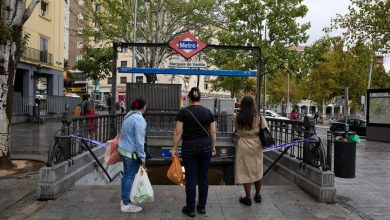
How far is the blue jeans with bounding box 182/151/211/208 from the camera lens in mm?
6037

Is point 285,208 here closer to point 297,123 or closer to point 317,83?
point 297,123

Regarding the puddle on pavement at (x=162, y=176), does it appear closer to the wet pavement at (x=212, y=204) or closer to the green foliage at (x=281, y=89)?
the wet pavement at (x=212, y=204)

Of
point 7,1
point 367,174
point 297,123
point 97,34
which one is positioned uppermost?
point 97,34

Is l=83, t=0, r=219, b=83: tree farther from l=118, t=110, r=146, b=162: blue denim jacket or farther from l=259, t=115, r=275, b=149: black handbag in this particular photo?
l=118, t=110, r=146, b=162: blue denim jacket

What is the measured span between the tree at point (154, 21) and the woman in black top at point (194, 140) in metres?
23.6

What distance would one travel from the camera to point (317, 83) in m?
48.1

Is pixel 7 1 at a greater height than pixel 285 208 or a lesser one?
greater

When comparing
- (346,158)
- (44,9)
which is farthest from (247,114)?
(44,9)

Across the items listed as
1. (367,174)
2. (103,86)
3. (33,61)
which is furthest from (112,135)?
(103,86)

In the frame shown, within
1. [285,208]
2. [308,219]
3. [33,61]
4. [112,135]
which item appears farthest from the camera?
[33,61]

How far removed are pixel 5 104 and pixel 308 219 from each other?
703 centimetres

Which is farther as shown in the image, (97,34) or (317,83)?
(317,83)

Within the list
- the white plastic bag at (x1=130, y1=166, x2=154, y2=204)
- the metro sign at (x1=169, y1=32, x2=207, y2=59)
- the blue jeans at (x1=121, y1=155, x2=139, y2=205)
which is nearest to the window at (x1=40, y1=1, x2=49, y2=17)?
the metro sign at (x1=169, y1=32, x2=207, y2=59)

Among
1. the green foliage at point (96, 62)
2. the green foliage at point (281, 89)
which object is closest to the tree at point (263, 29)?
the green foliage at point (96, 62)
